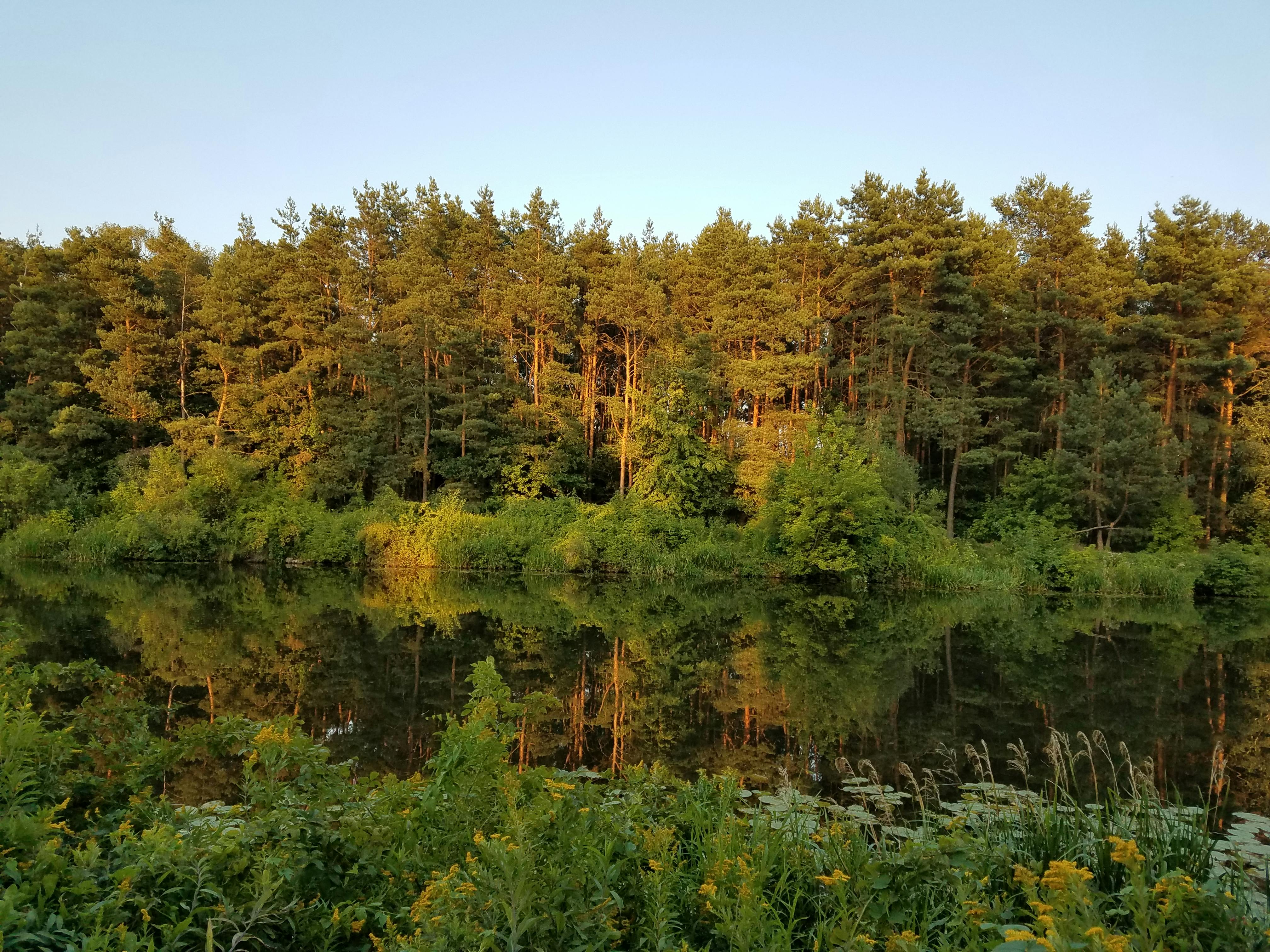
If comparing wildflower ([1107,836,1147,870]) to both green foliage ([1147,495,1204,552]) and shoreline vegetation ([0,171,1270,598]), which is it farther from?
green foliage ([1147,495,1204,552])

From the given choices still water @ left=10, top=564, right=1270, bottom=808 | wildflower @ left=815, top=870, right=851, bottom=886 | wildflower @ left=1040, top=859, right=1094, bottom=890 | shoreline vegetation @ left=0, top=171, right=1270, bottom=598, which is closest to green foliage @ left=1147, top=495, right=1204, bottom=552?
shoreline vegetation @ left=0, top=171, right=1270, bottom=598

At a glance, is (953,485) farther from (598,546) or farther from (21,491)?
(21,491)

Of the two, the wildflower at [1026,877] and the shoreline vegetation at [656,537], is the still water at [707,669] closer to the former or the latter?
the wildflower at [1026,877]

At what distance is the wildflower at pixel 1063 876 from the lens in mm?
1923

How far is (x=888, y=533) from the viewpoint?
2298 centimetres

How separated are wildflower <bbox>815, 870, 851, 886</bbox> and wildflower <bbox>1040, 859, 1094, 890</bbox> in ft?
2.44

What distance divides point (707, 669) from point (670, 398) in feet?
58.6

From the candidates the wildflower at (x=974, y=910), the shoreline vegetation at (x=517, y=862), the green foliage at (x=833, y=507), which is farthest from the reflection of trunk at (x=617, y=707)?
the green foliage at (x=833, y=507)

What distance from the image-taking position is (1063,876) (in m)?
2.05

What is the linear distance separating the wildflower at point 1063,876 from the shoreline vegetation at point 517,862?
0.01 metres

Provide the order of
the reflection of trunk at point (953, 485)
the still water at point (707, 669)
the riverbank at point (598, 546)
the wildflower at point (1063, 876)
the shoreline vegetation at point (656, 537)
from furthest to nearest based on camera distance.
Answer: the reflection of trunk at point (953, 485) → the shoreline vegetation at point (656, 537) → the riverbank at point (598, 546) → the still water at point (707, 669) → the wildflower at point (1063, 876)

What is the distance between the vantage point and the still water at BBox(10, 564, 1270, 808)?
7.46 m

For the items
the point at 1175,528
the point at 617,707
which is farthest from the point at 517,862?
the point at 1175,528

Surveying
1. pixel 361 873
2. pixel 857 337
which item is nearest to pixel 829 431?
pixel 857 337
